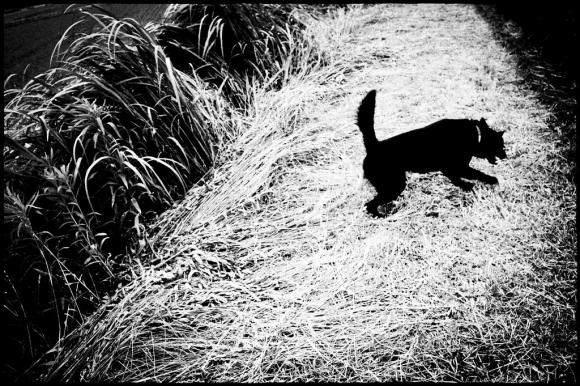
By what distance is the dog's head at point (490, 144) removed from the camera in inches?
66.8

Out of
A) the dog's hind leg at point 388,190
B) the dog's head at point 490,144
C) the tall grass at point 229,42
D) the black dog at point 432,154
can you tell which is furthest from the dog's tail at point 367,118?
the tall grass at point 229,42

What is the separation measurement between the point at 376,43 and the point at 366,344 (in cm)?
279

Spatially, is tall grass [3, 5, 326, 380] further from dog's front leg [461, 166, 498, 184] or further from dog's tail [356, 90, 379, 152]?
dog's front leg [461, 166, 498, 184]

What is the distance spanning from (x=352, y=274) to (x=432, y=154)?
2.66 feet

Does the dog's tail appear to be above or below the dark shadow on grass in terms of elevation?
above

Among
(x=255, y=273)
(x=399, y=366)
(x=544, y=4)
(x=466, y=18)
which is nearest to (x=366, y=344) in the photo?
(x=399, y=366)

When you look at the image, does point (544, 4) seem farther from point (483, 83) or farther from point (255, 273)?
point (255, 273)

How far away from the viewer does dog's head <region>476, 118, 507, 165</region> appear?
1.70 meters

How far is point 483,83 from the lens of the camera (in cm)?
226

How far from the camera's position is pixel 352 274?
140 cm

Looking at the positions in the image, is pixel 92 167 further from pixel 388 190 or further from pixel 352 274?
pixel 388 190

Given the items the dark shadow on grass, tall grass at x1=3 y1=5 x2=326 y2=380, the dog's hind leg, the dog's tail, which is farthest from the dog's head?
tall grass at x1=3 y1=5 x2=326 y2=380

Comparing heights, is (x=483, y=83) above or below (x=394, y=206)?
above

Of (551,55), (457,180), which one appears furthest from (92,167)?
(551,55)
